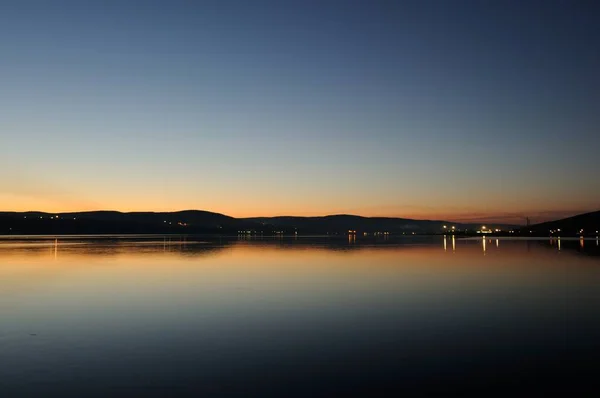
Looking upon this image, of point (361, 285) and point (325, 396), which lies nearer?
point (325, 396)

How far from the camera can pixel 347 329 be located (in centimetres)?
1794

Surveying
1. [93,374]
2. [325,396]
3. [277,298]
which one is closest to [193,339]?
[93,374]

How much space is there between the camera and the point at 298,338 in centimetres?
1653

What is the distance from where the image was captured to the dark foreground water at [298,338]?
11.7 metres

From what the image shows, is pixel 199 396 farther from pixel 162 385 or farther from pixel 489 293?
pixel 489 293

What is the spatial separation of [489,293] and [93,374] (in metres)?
20.5

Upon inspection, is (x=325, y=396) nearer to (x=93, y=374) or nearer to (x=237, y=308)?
(x=93, y=374)

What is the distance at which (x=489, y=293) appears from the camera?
27047 mm

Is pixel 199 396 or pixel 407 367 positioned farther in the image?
pixel 407 367

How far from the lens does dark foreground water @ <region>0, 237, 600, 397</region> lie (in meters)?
11.7

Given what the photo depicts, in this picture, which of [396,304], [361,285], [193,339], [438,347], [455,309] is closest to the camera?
[438,347]

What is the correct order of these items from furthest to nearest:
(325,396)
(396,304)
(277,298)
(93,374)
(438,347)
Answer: (277,298) < (396,304) < (438,347) < (93,374) < (325,396)

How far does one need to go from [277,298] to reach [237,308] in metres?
3.58

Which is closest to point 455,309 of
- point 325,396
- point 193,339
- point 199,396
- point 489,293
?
point 489,293
